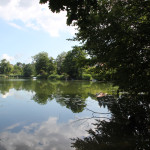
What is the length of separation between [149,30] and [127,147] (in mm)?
3371

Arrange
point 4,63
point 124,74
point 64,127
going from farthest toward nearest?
point 4,63
point 64,127
point 124,74

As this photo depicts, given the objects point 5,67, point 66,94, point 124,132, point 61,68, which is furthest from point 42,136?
point 5,67

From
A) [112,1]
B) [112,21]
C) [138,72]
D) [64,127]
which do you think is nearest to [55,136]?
[64,127]

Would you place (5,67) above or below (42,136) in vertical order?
above

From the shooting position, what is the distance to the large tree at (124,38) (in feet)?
14.9

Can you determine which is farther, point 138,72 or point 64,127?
point 64,127

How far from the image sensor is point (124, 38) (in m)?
4.83

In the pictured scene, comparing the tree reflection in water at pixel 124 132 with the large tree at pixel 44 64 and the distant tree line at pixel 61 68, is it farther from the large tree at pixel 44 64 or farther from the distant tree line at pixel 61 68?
the large tree at pixel 44 64

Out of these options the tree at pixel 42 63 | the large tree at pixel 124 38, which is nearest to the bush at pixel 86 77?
the tree at pixel 42 63

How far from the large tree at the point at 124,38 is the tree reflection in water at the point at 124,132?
138 centimetres

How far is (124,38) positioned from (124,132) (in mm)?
3121

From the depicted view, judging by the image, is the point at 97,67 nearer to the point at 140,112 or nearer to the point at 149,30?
the point at 149,30

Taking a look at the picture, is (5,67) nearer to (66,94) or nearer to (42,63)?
(42,63)

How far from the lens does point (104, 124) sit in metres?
5.67
